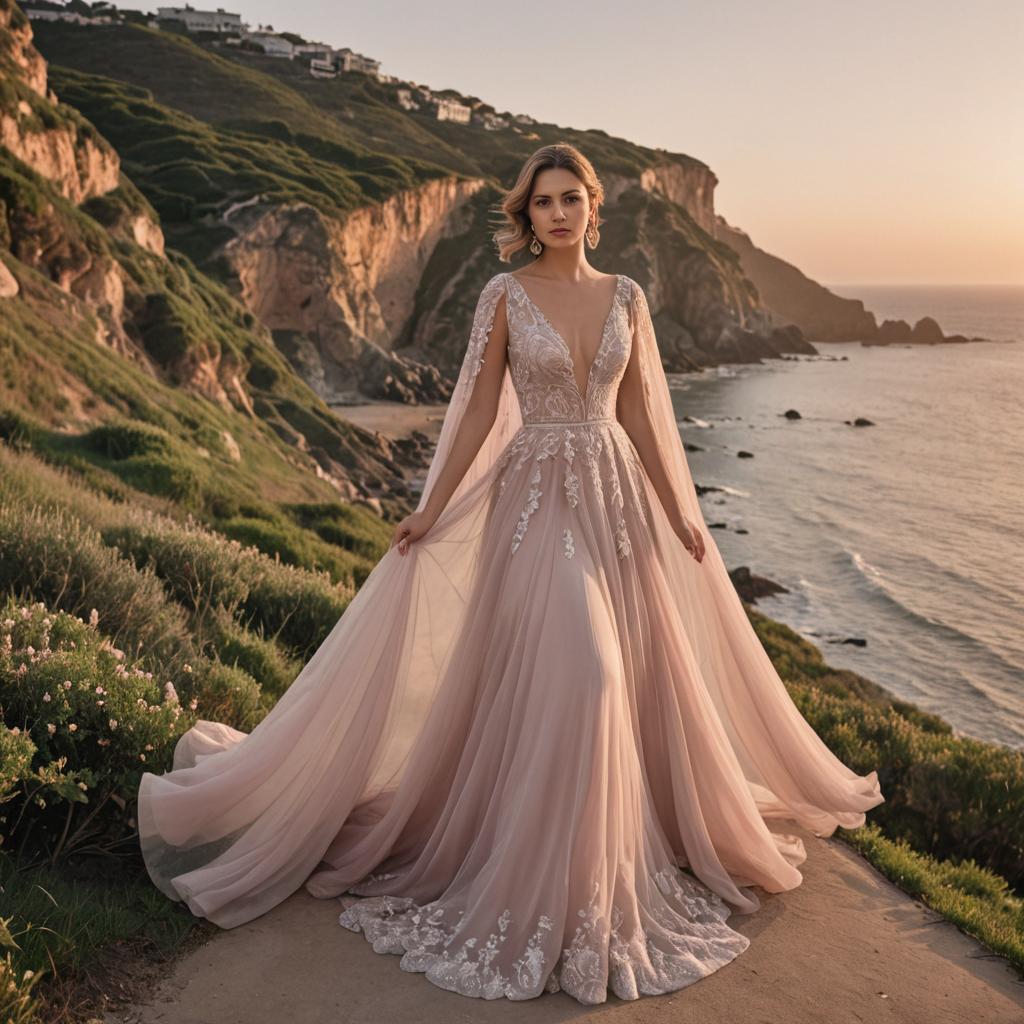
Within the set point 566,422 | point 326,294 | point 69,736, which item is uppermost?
point 326,294

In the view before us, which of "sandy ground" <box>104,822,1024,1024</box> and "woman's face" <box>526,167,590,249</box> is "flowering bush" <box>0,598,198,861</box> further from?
"woman's face" <box>526,167,590,249</box>

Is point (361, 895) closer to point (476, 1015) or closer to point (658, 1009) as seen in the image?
point (476, 1015)

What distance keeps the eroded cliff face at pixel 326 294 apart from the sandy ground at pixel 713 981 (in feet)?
151

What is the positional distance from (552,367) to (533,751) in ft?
5.57

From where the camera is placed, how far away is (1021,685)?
77.3 ft

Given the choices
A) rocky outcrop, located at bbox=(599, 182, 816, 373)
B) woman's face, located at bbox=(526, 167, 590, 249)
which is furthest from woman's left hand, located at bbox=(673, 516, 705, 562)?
rocky outcrop, located at bbox=(599, 182, 816, 373)

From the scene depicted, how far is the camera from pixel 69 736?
14.2 ft

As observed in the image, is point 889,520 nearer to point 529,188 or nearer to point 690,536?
point 690,536

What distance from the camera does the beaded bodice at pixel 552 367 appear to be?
15.3 ft

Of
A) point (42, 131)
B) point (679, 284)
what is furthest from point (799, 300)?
point (42, 131)

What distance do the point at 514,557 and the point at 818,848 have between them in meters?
2.16

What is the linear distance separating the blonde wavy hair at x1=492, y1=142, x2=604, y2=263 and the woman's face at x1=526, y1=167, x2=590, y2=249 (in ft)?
0.10

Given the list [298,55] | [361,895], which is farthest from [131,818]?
[298,55]

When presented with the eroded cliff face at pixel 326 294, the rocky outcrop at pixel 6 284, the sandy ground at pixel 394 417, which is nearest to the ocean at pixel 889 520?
the sandy ground at pixel 394 417
